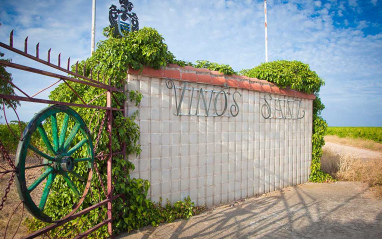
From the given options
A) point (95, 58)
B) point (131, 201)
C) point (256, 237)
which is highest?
point (95, 58)

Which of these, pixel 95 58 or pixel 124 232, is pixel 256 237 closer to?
pixel 124 232

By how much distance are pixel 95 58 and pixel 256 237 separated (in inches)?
145

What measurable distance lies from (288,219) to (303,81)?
4.02m

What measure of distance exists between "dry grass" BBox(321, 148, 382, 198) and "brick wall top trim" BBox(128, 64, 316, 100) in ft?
10.1

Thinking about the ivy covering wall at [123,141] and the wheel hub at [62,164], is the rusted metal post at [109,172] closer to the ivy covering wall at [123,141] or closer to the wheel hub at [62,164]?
the ivy covering wall at [123,141]

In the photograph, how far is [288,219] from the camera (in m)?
4.23

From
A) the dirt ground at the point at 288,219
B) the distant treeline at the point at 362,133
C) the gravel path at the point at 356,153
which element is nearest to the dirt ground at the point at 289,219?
the dirt ground at the point at 288,219

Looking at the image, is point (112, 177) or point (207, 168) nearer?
point (112, 177)

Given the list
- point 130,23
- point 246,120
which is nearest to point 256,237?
point 246,120

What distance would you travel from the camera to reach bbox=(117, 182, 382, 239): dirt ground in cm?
364

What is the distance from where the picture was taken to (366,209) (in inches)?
188

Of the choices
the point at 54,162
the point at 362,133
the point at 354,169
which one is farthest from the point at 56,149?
the point at 362,133

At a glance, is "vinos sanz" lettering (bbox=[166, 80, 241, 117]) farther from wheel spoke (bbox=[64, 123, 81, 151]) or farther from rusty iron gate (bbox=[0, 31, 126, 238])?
wheel spoke (bbox=[64, 123, 81, 151])

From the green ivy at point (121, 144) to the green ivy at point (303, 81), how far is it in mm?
3311
